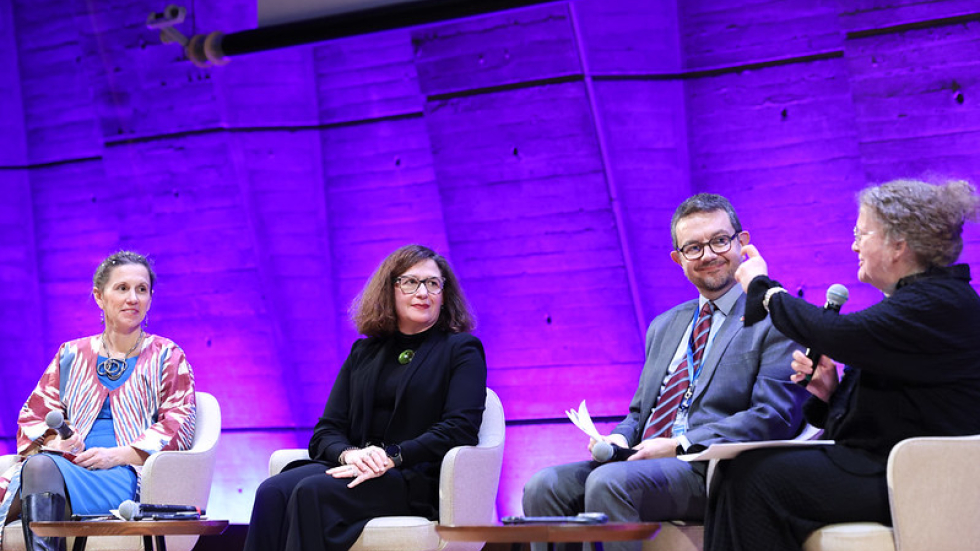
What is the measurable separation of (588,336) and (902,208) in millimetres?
2098

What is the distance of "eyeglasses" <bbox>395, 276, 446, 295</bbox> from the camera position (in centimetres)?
371

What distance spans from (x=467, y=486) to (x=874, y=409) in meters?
1.33

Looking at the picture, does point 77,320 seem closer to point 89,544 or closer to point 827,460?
point 89,544

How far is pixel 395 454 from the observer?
10.9 ft

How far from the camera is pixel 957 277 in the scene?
2674mm

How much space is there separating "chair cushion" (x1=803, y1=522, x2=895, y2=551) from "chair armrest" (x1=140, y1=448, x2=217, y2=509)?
7.71 feet

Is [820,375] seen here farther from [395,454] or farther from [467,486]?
[395,454]

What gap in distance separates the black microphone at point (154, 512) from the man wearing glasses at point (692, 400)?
1081 millimetres

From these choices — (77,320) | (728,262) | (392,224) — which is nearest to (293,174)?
(392,224)

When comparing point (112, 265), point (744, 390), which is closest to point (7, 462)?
point (112, 265)

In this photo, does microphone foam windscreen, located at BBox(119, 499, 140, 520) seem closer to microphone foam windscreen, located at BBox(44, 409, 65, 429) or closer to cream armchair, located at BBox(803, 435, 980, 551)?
microphone foam windscreen, located at BBox(44, 409, 65, 429)

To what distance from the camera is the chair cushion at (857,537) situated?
2.49 meters

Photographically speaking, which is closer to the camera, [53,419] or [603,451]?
[603,451]

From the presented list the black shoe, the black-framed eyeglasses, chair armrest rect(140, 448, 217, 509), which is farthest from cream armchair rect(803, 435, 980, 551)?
the black shoe
